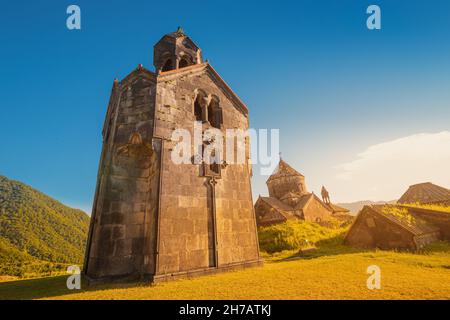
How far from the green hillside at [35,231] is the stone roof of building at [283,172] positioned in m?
30.2

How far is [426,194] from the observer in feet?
90.2

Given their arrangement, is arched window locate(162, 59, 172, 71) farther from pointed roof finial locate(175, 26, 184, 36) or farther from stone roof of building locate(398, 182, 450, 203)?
stone roof of building locate(398, 182, 450, 203)

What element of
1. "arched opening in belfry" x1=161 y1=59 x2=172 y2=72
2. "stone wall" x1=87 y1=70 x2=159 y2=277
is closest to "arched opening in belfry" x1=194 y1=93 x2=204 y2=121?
"stone wall" x1=87 y1=70 x2=159 y2=277

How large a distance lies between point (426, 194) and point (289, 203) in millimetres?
17008

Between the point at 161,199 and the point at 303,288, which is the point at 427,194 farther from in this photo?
the point at 161,199

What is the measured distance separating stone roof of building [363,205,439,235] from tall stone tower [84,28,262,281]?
860 cm

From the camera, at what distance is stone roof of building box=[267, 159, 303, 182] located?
38.5 metres

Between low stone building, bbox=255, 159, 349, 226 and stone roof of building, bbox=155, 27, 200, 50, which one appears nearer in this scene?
stone roof of building, bbox=155, 27, 200, 50

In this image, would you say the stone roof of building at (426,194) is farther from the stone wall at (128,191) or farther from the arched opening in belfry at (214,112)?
the stone wall at (128,191)

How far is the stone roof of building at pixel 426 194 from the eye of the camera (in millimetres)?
25987
